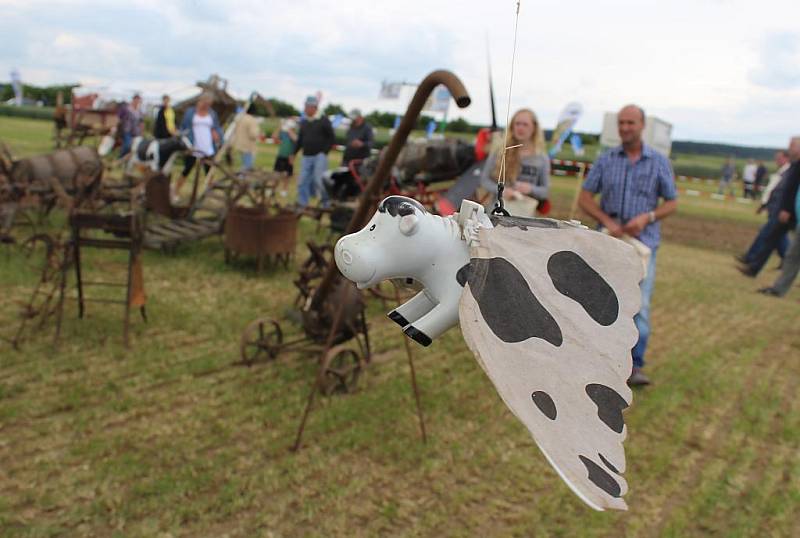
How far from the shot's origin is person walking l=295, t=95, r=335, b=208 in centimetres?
885

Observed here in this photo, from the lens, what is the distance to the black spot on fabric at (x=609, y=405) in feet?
3.07

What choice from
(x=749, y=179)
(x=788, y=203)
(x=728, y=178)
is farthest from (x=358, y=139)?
(x=728, y=178)

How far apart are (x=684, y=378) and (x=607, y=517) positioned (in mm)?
2071

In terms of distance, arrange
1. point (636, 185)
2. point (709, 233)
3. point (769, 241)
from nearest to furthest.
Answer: point (636, 185) < point (769, 241) < point (709, 233)

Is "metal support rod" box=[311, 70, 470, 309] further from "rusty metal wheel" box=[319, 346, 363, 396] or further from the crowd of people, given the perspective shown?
the crowd of people

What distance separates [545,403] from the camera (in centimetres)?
88

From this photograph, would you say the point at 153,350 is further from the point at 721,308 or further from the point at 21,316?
the point at 721,308

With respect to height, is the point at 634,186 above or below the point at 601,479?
above

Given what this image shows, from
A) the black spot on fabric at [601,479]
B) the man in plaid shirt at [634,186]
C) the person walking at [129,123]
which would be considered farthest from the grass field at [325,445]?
the person walking at [129,123]

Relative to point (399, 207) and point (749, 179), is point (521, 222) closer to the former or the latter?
point (399, 207)

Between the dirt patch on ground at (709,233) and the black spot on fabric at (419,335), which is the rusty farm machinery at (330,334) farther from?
the dirt patch on ground at (709,233)

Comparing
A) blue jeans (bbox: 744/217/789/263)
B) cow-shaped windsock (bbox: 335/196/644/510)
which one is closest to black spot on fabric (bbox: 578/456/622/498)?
cow-shaped windsock (bbox: 335/196/644/510)

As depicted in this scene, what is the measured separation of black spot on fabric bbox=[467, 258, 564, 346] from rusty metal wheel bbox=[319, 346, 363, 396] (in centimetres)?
268

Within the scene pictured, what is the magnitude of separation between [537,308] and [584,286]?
4.6 inches
